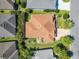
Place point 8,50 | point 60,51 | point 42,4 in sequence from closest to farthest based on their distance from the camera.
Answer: point 8,50 < point 60,51 < point 42,4

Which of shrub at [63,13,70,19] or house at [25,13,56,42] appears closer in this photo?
house at [25,13,56,42]

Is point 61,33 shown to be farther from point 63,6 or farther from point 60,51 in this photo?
point 63,6

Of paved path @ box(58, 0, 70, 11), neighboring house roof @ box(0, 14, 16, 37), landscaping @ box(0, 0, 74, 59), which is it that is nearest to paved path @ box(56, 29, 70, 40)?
landscaping @ box(0, 0, 74, 59)

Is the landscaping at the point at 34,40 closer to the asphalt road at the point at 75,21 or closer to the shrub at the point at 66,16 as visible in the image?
the shrub at the point at 66,16

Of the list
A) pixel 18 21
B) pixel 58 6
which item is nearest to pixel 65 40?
pixel 58 6

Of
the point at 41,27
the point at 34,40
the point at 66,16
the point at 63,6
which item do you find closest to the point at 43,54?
the point at 34,40

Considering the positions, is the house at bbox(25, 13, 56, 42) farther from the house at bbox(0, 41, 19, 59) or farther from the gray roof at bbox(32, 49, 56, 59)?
the house at bbox(0, 41, 19, 59)

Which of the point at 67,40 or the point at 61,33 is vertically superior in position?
the point at 61,33
